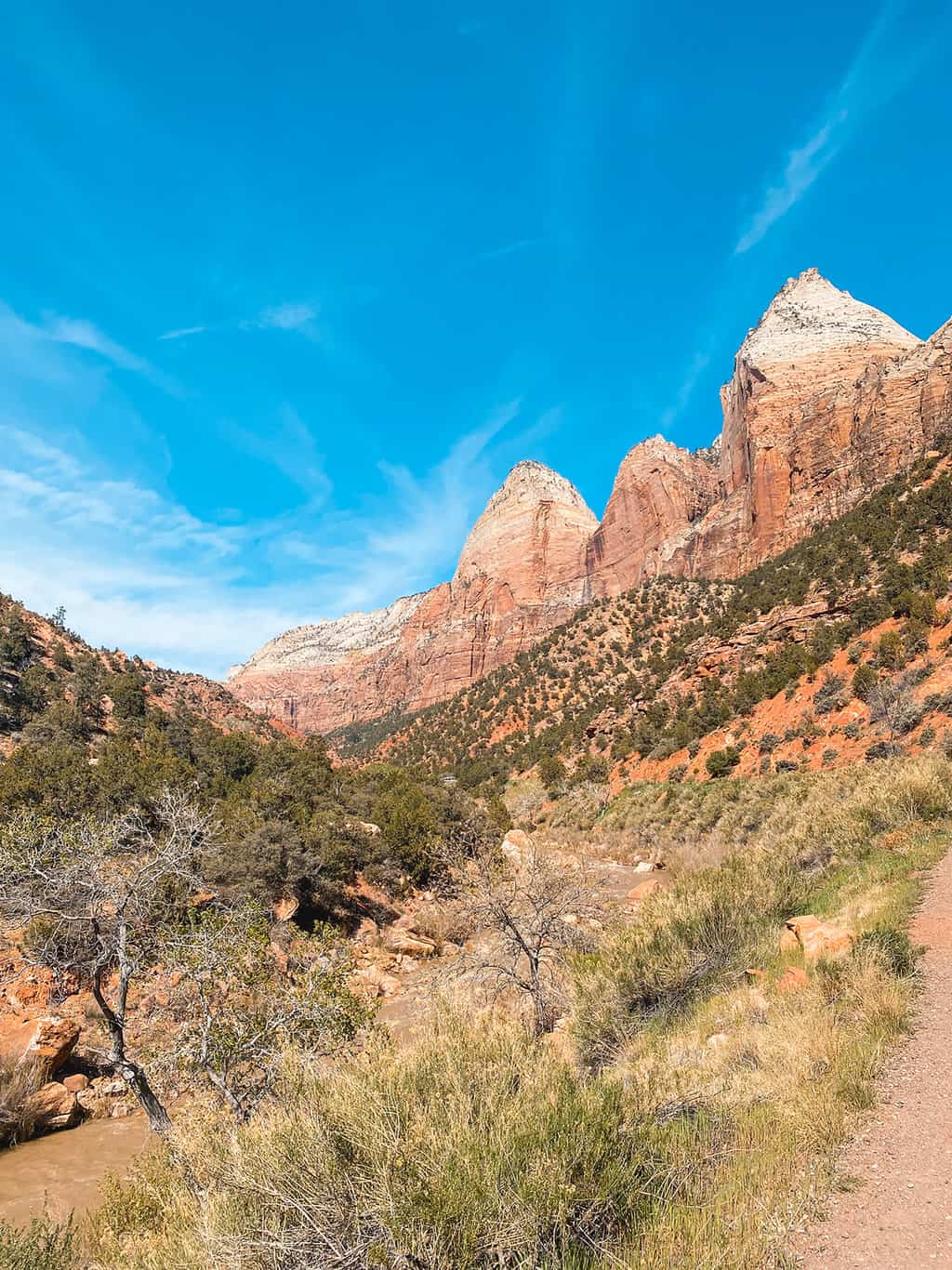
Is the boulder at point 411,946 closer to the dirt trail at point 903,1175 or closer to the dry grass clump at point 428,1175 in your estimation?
the dry grass clump at point 428,1175

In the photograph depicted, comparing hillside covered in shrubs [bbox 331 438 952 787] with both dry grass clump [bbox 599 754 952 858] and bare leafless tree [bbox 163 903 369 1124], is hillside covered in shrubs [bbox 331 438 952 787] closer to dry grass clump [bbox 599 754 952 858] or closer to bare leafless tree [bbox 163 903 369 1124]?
dry grass clump [bbox 599 754 952 858]

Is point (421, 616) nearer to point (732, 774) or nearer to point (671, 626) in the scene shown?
point (671, 626)

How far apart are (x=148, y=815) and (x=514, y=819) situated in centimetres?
2086

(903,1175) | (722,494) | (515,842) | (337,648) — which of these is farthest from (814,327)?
(337,648)

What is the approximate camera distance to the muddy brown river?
21.8ft

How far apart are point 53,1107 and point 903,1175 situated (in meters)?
10.9

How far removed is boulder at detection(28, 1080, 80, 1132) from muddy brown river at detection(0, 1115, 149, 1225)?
0.44 feet

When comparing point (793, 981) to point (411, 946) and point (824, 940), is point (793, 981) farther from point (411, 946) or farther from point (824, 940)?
point (411, 946)

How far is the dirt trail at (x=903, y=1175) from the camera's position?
2.67 meters

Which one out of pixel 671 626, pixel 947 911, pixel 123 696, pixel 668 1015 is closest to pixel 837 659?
pixel 947 911

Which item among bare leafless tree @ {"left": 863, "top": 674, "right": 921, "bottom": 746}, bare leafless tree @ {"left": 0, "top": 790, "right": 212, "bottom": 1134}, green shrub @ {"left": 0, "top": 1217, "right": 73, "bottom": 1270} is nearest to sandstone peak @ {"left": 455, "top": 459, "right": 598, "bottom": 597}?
bare leafless tree @ {"left": 863, "top": 674, "right": 921, "bottom": 746}

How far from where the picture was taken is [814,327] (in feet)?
232

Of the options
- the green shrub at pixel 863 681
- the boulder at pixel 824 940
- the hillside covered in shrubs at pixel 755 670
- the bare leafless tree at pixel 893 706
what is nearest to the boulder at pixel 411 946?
the boulder at pixel 824 940

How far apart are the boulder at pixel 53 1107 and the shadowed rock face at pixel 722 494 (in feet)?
185
